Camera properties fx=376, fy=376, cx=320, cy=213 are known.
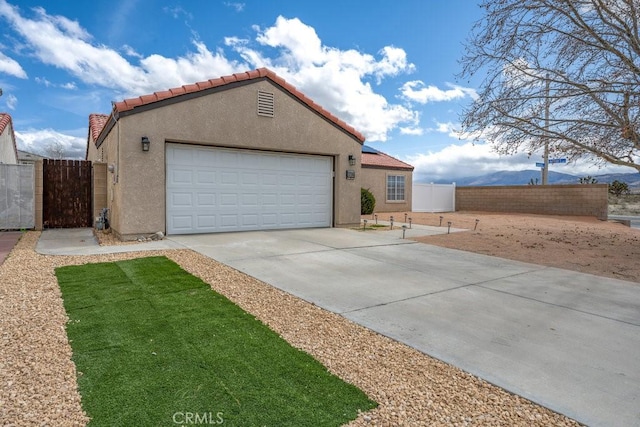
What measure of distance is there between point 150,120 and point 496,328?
8895 mm

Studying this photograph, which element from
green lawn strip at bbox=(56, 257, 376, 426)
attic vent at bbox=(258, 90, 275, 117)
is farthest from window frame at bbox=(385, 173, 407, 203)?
green lawn strip at bbox=(56, 257, 376, 426)

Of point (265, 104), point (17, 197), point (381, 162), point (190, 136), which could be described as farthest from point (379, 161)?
point (17, 197)

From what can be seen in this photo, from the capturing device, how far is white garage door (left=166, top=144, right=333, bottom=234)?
1012 cm

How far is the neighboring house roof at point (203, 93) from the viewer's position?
29.8ft

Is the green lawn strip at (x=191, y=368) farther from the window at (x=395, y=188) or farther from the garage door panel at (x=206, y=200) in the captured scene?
the window at (x=395, y=188)

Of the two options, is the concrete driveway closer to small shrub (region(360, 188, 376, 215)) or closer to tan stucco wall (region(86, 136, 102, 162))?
tan stucco wall (region(86, 136, 102, 162))

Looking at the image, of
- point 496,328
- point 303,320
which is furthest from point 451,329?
point 303,320

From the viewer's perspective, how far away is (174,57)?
13.8m

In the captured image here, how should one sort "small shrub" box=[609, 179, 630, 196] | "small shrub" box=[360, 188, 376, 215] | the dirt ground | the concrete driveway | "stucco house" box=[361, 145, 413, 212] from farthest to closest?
"small shrub" box=[609, 179, 630, 196] → "stucco house" box=[361, 145, 413, 212] → "small shrub" box=[360, 188, 376, 215] → the dirt ground → the concrete driveway

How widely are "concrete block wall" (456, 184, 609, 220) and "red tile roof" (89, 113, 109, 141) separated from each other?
67.9 feet

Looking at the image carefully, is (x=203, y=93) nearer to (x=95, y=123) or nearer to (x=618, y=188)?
(x=95, y=123)

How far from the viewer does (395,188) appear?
21.7m

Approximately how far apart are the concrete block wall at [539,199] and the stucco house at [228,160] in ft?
44.3

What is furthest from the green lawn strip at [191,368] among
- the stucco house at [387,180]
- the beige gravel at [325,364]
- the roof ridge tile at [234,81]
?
the stucco house at [387,180]
